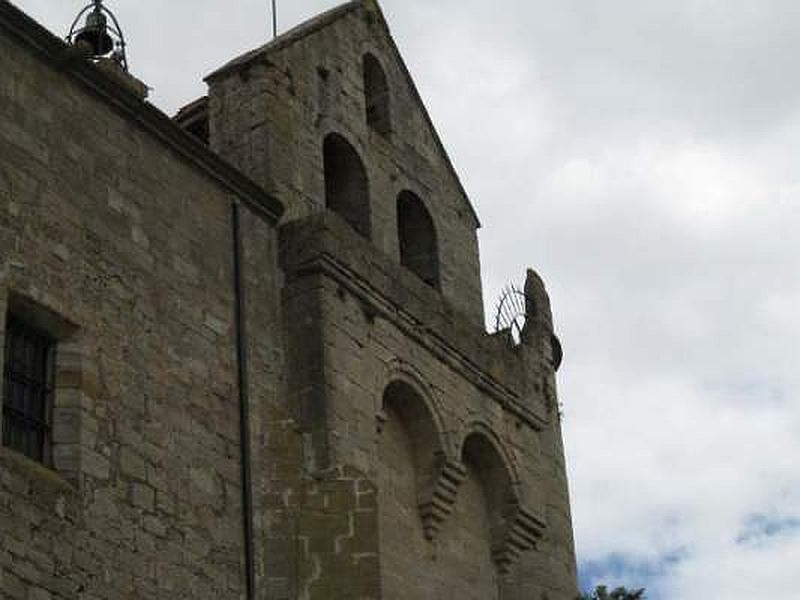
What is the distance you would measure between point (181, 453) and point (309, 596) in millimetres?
1942

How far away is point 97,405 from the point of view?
16938mm

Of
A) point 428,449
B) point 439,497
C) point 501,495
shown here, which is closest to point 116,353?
point 428,449

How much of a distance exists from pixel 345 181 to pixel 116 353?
6.60m

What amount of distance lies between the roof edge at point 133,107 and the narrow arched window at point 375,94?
13.7 ft

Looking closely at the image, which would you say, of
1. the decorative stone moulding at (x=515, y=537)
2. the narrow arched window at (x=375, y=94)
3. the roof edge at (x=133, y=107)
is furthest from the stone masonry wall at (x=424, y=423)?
the narrow arched window at (x=375, y=94)

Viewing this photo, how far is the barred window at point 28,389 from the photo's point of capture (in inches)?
647

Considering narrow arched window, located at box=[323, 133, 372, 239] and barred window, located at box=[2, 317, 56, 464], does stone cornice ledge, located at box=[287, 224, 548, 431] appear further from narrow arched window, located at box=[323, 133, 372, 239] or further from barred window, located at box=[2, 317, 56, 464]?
barred window, located at box=[2, 317, 56, 464]

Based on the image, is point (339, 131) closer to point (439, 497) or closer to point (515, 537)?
point (439, 497)

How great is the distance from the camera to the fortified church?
16.8 meters

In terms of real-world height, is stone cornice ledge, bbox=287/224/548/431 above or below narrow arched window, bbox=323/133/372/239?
below

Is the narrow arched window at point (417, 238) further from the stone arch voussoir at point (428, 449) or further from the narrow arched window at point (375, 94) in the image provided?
the stone arch voussoir at point (428, 449)

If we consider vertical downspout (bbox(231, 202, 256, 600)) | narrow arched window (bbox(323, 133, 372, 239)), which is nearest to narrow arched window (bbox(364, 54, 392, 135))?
narrow arched window (bbox(323, 133, 372, 239))

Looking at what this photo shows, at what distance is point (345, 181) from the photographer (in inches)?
923

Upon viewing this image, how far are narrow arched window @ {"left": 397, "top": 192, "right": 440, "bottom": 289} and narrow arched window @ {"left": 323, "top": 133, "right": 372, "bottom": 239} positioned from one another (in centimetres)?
113
